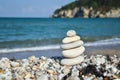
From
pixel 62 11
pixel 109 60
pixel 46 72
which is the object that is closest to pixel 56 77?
pixel 46 72

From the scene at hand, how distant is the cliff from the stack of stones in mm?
149539

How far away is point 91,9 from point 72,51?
162 m

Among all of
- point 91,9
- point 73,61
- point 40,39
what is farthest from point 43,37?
point 91,9

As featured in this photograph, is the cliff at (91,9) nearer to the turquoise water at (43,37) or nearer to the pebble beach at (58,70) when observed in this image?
the turquoise water at (43,37)

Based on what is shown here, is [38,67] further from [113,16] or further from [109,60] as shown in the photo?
[113,16]

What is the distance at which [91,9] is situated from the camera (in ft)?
573

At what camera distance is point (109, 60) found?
14055 mm

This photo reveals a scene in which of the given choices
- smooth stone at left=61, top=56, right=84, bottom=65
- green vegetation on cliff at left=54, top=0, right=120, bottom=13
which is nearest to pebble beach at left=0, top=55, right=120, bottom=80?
smooth stone at left=61, top=56, right=84, bottom=65

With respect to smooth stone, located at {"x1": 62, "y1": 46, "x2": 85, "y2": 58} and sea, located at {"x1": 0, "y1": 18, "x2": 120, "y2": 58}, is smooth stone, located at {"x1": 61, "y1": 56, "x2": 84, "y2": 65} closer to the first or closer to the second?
smooth stone, located at {"x1": 62, "y1": 46, "x2": 85, "y2": 58}

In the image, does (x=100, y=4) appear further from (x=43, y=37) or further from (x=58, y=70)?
(x=58, y=70)

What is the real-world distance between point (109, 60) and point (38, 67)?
281cm

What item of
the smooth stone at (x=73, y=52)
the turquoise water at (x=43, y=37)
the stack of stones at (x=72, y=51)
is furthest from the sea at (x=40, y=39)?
the smooth stone at (x=73, y=52)

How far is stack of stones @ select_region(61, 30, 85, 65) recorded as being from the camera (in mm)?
13203

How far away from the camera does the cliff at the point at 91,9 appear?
163725mm
